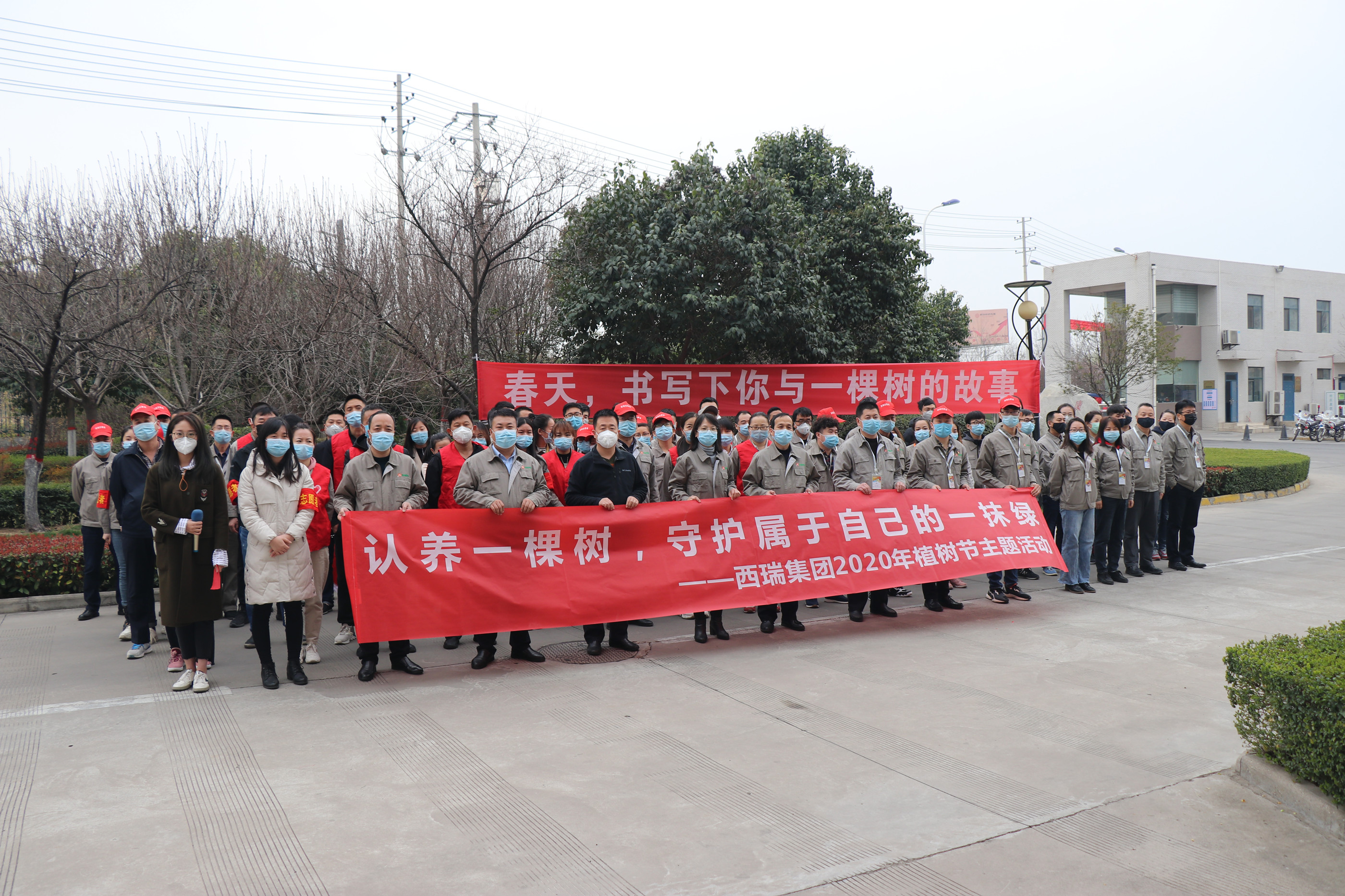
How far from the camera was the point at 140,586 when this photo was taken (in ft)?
22.1

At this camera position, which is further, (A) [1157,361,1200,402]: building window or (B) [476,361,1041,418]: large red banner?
(A) [1157,361,1200,402]: building window

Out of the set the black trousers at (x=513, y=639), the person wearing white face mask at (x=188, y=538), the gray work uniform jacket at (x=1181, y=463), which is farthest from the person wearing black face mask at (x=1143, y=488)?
the person wearing white face mask at (x=188, y=538)

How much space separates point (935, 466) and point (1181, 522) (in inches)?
147

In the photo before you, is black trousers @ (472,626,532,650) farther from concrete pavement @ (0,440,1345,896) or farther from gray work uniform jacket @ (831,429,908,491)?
gray work uniform jacket @ (831,429,908,491)

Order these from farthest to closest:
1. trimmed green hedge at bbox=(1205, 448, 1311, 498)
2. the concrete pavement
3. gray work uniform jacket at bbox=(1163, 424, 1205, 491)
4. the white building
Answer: the white building < trimmed green hedge at bbox=(1205, 448, 1311, 498) < gray work uniform jacket at bbox=(1163, 424, 1205, 491) < the concrete pavement

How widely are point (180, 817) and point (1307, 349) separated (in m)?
57.6

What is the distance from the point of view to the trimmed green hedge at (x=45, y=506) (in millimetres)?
13844

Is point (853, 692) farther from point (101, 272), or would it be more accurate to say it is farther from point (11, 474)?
point (11, 474)

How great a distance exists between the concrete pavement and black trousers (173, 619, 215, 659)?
0.25 metres

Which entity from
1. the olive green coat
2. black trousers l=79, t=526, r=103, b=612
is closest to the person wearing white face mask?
the olive green coat

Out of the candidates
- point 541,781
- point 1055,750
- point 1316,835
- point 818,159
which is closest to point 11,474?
point 818,159

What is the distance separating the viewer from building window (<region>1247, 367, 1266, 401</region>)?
45.5m

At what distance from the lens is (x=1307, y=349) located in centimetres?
4794

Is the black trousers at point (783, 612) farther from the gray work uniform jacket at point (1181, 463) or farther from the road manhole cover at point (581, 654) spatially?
the gray work uniform jacket at point (1181, 463)
